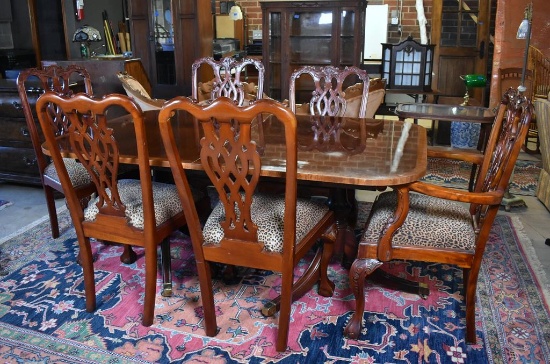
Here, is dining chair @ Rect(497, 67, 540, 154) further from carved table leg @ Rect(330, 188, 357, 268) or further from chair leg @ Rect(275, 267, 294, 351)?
chair leg @ Rect(275, 267, 294, 351)

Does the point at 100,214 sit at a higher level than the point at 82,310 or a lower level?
higher

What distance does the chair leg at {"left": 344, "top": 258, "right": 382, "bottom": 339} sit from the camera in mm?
1857

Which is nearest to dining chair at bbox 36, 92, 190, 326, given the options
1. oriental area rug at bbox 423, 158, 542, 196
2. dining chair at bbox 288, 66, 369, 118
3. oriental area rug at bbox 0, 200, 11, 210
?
dining chair at bbox 288, 66, 369, 118

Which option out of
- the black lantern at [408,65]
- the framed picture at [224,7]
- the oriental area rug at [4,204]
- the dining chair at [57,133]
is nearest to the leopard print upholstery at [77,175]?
the dining chair at [57,133]

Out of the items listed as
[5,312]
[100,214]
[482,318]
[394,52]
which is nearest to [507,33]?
[394,52]

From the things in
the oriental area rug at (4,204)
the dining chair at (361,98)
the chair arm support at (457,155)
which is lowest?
the oriental area rug at (4,204)

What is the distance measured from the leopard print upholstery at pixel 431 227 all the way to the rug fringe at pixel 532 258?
63cm

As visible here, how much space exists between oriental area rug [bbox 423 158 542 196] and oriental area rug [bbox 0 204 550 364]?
4.32 ft

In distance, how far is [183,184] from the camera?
1.74 m

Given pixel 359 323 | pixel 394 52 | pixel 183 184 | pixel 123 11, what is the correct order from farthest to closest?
pixel 123 11 < pixel 394 52 < pixel 359 323 < pixel 183 184

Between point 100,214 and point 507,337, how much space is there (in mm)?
1635

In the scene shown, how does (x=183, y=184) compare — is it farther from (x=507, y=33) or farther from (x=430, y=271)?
(x=507, y=33)

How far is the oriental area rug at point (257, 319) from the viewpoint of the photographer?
6.10ft

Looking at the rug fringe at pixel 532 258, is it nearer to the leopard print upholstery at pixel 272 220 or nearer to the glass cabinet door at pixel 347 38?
the leopard print upholstery at pixel 272 220
